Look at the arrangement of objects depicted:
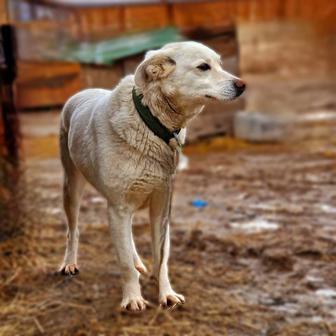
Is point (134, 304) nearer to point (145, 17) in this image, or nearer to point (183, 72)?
point (183, 72)

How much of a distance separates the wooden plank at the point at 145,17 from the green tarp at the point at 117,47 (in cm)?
22

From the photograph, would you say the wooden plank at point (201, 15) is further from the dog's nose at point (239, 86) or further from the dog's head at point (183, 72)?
the dog's nose at point (239, 86)

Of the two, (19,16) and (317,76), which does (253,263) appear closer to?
(19,16)

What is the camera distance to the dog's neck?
2.15m

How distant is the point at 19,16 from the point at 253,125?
20.7 ft

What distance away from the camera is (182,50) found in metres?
2.15

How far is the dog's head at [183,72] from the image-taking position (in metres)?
2.11

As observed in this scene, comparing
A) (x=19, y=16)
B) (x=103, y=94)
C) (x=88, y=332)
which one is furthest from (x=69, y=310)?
(x=19, y=16)

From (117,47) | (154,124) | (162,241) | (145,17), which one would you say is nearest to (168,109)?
(154,124)

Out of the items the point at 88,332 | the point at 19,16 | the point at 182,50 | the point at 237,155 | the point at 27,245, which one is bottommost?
the point at 237,155

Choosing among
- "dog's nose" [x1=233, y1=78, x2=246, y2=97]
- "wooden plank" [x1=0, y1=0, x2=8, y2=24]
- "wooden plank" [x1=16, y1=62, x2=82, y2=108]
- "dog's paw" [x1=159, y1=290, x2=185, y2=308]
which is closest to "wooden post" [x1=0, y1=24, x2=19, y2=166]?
"wooden plank" [x1=0, y1=0, x2=8, y2=24]

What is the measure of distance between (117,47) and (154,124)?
435 inches

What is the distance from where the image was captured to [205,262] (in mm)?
7430

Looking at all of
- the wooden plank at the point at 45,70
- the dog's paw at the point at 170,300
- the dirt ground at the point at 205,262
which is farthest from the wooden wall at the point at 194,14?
the dog's paw at the point at 170,300
